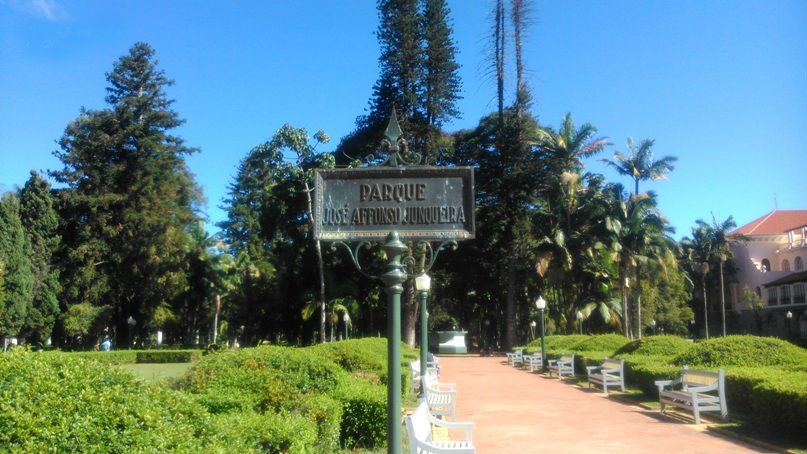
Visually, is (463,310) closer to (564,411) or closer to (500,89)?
(500,89)

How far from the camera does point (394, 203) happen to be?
15.2ft

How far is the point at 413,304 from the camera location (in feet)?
110

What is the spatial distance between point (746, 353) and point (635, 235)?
19.6 m

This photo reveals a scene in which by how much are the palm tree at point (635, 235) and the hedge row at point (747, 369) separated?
1310 cm

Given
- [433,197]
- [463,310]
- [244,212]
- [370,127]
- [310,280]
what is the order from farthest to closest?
1. [244,212]
2. [463,310]
3. [310,280]
4. [370,127]
5. [433,197]

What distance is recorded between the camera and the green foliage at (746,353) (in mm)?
11948

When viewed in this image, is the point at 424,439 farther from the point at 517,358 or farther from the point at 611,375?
the point at 517,358

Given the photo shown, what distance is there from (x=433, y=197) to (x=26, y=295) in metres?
39.3

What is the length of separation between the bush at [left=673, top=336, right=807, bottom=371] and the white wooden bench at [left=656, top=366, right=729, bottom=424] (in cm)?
119

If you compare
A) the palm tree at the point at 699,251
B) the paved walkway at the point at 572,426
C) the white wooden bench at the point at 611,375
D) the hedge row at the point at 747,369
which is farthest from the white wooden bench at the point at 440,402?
the palm tree at the point at 699,251

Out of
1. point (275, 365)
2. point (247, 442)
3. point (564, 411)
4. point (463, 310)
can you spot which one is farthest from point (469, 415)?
point (463, 310)

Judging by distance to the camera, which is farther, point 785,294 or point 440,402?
point 785,294

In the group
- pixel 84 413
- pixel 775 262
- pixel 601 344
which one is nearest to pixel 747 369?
pixel 84 413

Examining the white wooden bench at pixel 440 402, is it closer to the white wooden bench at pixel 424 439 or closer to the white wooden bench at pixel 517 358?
the white wooden bench at pixel 424 439
